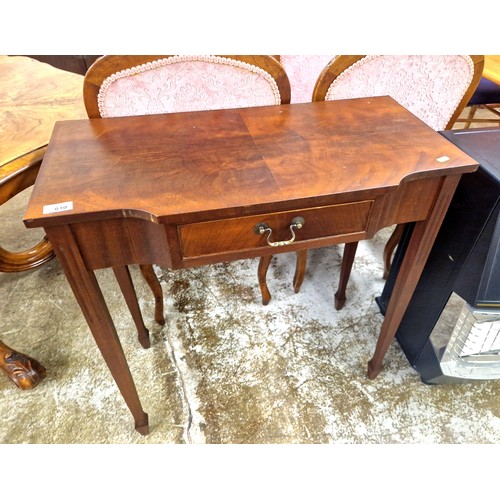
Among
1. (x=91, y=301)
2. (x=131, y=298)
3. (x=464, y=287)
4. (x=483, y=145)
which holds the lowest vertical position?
(x=131, y=298)

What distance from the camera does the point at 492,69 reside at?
57.4 inches

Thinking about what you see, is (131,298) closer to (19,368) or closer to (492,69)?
(19,368)

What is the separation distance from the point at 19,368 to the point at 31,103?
0.86 m

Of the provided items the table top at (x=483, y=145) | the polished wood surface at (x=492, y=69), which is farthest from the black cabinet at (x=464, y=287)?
the polished wood surface at (x=492, y=69)

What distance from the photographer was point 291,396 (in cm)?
120

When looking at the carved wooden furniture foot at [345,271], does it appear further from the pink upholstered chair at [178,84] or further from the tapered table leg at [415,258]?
the pink upholstered chair at [178,84]

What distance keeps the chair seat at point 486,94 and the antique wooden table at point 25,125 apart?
66.9 inches

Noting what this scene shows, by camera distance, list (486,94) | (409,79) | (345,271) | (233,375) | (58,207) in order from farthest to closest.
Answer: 1. (486,94)
2. (345,271)
3. (233,375)
4. (409,79)
5. (58,207)

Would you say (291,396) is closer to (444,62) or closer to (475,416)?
(475,416)

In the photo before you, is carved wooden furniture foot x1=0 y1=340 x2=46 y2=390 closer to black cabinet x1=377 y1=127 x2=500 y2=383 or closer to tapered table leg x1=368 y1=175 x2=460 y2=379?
tapered table leg x1=368 y1=175 x2=460 y2=379

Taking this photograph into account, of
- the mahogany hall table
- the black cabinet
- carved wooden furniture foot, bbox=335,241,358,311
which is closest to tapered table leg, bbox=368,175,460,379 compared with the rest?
the mahogany hall table

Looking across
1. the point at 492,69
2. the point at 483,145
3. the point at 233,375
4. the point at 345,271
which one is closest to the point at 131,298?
the point at 233,375

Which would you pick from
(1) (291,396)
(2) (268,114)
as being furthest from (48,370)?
(2) (268,114)

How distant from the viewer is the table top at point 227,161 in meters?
0.63
